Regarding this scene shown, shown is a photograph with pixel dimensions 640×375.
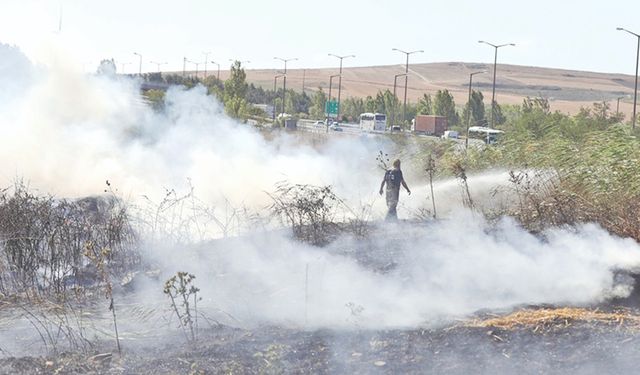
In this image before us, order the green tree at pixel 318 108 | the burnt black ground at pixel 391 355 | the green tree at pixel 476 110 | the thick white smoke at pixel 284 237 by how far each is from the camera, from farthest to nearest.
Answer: the green tree at pixel 318 108
the green tree at pixel 476 110
the thick white smoke at pixel 284 237
the burnt black ground at pixel 391 355

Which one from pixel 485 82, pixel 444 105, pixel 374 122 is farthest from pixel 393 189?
pixel 485 82

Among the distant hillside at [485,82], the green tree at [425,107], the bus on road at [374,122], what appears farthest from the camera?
the distant hillside at [485,82]

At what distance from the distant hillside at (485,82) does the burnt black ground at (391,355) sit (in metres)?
111

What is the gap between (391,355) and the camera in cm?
626

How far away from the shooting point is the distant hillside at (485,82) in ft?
434

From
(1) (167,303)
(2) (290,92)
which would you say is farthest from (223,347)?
(2) (290,92)

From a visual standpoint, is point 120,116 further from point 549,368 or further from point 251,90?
point 251,90

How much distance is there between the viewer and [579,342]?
6.21 meters

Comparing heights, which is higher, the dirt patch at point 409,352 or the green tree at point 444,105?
the green tree at point 444,105

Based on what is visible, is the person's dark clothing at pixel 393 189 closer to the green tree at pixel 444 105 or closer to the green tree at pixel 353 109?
the green tree at pixel 444 105

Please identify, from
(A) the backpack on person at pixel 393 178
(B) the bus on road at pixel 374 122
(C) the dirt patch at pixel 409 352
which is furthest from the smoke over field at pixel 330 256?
(B) the bus on road at pixel 374 122

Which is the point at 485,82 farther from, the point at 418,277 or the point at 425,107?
the point at 418,277

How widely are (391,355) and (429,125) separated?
209ft

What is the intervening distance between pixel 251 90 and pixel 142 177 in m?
74.5
